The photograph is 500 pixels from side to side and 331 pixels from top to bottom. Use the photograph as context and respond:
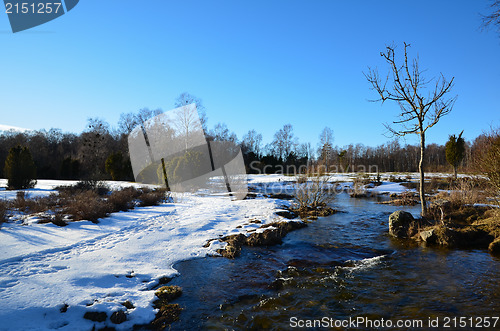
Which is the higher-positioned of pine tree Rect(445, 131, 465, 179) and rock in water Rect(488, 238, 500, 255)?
pine tree Rect(445, 131, 465, 179)

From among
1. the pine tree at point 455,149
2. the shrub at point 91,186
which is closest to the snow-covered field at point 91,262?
the shrub at point 91,186

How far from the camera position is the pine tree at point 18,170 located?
17.2 m

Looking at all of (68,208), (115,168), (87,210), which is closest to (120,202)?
(68,208)

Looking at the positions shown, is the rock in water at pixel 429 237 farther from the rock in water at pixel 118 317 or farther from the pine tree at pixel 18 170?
the pine tree at pixel 18 170

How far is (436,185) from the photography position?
23.0 m

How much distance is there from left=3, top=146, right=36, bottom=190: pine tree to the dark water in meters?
18.5

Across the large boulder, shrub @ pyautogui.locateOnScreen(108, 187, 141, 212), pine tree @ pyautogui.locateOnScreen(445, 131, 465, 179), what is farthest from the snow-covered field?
pine tree @ pyautogui.locateOnScreen(445, 131, 465, 179)

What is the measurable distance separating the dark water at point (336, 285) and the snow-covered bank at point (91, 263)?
75 centimetres

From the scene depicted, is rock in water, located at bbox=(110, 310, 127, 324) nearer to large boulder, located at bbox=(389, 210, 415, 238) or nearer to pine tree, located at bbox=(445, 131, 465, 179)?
large boulder, located at bbox=(389, 210, 415, 238)

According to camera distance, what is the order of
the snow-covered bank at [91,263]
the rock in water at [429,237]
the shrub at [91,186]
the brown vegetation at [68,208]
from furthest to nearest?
the shrub at [91,186], the brown vegetation at [68,208], the rock in water at [429,237], the snow-covered bank at [91,263]

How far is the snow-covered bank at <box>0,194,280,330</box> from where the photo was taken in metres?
3.68

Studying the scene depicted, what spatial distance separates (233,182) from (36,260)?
Result: 14862mm

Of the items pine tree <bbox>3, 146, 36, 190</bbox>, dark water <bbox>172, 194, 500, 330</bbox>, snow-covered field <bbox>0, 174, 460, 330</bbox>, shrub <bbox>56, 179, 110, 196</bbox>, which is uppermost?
pine tree <bbox>3, 146, 36, 190</bbox>

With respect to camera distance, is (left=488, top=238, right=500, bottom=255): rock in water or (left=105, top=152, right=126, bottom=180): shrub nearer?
(left=488, top=238, right=500, bottom=255): rock in water
